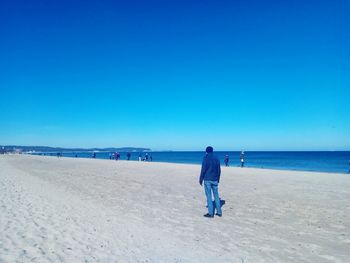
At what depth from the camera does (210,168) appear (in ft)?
30.6

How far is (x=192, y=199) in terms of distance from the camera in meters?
12.3

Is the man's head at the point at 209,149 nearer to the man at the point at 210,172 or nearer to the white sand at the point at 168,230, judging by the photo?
the man at the point at 210,172

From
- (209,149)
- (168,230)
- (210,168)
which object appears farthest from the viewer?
(209,149)

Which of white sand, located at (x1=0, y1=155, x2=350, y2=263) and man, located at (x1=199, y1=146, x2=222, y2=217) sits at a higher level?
man, located at (x1=199, y1=146, x2=222, y2=217)

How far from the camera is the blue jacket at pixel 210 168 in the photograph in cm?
930

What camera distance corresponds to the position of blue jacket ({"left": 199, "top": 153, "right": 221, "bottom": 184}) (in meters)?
9.30

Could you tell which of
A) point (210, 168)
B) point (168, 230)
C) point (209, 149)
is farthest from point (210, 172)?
point (168, 230)

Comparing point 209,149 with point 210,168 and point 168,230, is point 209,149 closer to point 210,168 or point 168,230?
point 210,168

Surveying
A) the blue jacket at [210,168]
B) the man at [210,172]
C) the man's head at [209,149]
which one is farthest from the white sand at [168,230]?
the man's head at [209,149]

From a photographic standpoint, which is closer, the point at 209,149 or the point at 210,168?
the point at 210,168

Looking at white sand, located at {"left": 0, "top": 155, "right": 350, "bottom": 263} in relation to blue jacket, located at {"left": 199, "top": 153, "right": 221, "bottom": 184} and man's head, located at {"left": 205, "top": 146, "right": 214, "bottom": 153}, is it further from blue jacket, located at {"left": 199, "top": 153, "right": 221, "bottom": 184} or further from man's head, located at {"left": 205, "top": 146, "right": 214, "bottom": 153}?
man's head, located at {"left": 205, "top": 146, "right": 214, "bottom": 153}

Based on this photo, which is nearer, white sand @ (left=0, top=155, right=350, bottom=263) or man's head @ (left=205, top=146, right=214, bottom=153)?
white sand @ (left=0, top=155, right=350, bottom=263)

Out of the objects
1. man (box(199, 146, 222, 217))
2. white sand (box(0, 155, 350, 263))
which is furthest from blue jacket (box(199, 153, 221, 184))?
white sand (box(0, 155, 350, 263))

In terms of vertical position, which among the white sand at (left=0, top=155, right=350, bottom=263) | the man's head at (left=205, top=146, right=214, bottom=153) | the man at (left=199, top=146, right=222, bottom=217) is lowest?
the white sand at (left=0, top=155, right=350, bottom=263)
